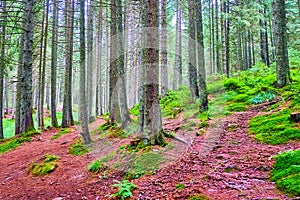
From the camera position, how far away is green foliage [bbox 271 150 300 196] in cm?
323

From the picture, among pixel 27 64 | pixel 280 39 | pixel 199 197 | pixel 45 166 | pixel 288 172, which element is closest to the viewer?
pixel 199 197

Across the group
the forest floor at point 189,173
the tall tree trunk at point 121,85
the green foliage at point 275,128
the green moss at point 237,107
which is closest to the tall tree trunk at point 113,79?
the tall tree trunk at point 121,85

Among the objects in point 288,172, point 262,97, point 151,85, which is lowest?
point 288,172

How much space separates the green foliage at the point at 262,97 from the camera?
30.1 feet

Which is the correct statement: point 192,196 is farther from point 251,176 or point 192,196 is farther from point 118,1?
point 118,1

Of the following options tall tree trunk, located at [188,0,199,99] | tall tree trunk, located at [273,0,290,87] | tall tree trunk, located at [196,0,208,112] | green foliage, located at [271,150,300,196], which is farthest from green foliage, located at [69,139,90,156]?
tall tree trunk, located at [273,0,290,87]

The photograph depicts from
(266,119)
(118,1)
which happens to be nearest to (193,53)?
(118,1)

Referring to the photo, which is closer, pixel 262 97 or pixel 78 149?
pixel 78 149

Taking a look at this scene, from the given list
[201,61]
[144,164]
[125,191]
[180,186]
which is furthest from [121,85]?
[180,186]

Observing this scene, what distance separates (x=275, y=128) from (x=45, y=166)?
6.09 m

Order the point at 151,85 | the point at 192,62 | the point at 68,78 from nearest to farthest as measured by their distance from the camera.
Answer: the point at 151,85 → the point at 192,62 → the point at 68,78

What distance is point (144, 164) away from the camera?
205 inches

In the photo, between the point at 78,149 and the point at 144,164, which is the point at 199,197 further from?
the point at 78,149

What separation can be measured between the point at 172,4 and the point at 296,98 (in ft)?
52.4
